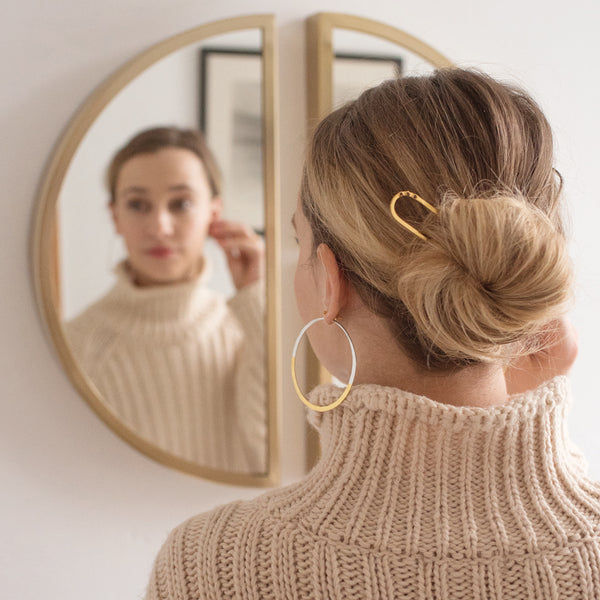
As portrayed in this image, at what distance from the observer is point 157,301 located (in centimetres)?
116

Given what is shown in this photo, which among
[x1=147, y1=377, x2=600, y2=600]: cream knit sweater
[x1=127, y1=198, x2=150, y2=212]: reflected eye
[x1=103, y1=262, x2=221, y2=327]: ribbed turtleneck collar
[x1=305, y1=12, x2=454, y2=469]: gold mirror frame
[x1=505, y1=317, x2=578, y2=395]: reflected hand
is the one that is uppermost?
[x1=305, y1=12, x2=454, y2=469]: gold mirror frame

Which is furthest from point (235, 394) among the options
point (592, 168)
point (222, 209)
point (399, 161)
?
point (592, 168)

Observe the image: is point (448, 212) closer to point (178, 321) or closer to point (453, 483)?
point (453, 483)

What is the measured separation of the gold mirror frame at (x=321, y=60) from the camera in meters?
1.25

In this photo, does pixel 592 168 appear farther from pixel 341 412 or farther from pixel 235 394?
pixel 341 412

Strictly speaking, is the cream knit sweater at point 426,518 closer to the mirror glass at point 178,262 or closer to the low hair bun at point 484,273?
the low hair bun at point 484,273

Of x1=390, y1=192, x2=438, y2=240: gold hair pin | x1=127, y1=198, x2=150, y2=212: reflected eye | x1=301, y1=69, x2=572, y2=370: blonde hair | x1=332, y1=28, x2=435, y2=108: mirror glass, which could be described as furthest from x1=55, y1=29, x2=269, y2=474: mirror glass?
x1=390, y1=192, x2=438, y2=240: gold hair pin

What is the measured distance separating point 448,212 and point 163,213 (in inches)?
24.0

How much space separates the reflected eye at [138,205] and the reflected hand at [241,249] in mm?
107

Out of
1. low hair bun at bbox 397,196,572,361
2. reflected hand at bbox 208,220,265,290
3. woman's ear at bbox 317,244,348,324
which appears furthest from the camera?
reflected hand at bbox 208,220,265,290

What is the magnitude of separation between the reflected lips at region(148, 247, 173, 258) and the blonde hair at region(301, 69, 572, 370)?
1.45ft

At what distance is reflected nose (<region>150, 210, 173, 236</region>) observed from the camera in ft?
3.78

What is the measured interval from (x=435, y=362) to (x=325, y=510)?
0.17 meters

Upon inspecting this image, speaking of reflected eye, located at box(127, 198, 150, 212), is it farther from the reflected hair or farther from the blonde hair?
the blonde hair
